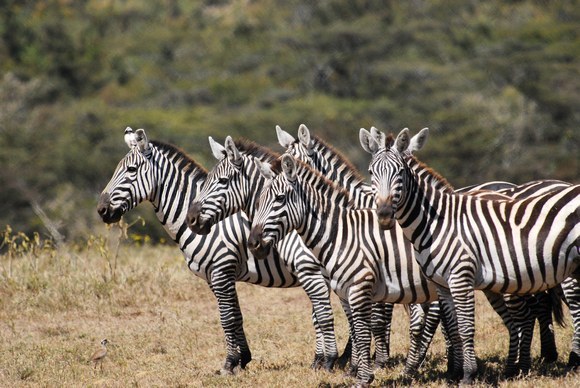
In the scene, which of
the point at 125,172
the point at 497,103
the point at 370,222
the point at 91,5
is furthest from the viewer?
the point at 91,5

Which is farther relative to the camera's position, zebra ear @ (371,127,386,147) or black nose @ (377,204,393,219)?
zebra ear @ (371,127,386,147)

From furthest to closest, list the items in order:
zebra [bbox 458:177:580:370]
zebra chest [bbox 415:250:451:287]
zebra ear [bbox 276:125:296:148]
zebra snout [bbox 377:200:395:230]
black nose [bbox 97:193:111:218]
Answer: zebra ear [bbox 276:125:296:148] < black nose [bbox 97:193:111:218] < zebra [bbox 458:177:580:370] < zebra chest [bbox 415:250:451:287] < zebra snout [bbox 377:200:395:230]

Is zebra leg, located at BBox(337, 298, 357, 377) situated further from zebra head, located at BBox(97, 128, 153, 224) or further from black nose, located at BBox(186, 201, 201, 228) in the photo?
zebra head, located at BBox(97, 128, 153, 224)

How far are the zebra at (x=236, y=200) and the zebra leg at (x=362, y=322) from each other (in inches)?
31.4

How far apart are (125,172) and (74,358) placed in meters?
2.26

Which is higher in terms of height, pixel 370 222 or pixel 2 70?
pixel 2 70

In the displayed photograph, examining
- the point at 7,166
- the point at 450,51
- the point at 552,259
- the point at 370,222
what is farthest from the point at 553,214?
the point at 450,51

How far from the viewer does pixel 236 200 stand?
9.27 m

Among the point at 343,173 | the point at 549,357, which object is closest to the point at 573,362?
the point at 549,357

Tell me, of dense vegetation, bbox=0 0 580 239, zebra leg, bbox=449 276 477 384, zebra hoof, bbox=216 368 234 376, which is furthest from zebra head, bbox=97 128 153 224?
dense vegetation, bbox=0 0 580 239

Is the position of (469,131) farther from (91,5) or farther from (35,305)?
(91,5)

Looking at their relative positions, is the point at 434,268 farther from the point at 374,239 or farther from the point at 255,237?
the point at 255,237

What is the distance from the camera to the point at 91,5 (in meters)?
72.4

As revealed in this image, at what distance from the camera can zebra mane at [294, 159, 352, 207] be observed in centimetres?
859
